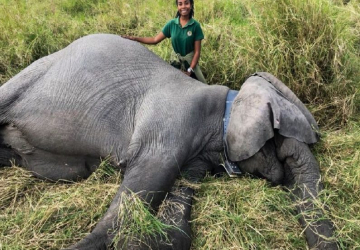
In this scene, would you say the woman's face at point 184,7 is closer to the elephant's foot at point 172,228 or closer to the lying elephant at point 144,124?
the lying elephant at point 144,124

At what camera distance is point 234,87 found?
164 inches

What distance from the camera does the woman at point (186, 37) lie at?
3.86 metres

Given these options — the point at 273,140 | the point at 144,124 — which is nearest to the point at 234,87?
the point at 273,140

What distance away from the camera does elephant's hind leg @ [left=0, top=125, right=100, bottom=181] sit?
3.13 metres

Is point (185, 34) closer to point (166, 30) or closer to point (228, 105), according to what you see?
point (166, 30)

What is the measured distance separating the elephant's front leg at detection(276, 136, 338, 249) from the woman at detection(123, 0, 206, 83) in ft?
4.11

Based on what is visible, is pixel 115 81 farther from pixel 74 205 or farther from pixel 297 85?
pixel 297 85

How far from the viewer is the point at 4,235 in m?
2.61

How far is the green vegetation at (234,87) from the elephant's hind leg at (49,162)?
3.0 inches

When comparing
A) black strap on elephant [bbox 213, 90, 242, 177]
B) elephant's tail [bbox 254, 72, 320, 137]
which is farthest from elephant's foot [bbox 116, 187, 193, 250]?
elephant's tail [bbox 254, 72, 320, 137]

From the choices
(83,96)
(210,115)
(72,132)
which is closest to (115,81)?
(83,96)

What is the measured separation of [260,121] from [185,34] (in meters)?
1.42

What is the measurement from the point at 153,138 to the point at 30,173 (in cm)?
104

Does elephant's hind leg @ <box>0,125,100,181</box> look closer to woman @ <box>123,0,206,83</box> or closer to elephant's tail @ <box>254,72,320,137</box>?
woman @ <box>123,0,206,83</box>
